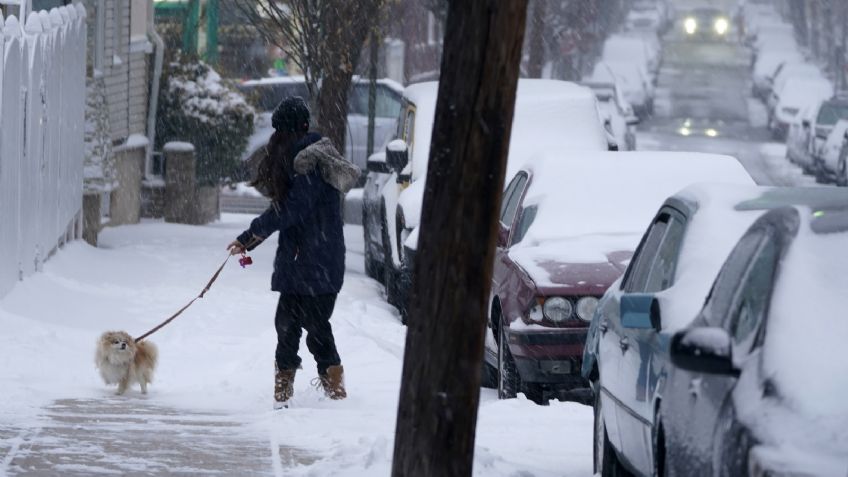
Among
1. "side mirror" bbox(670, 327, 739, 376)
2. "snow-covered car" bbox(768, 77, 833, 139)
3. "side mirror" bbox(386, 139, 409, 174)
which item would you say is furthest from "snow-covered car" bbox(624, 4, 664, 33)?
"side mirror" bbox(670, 327, 739, 376)

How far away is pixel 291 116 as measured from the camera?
9820mm

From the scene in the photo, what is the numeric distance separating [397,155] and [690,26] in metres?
82.6

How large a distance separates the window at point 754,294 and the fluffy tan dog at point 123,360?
546 cm

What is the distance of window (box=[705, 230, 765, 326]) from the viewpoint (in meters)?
5.79

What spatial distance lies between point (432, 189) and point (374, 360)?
666cm

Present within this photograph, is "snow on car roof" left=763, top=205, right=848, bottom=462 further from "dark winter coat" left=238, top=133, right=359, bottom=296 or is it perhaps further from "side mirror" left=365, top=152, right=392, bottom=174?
"side mirror" left=365, top=152, right=392, bottom=174

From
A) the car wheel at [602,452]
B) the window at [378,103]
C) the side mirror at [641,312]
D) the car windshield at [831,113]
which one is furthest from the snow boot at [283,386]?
the car windshield at [831,113]

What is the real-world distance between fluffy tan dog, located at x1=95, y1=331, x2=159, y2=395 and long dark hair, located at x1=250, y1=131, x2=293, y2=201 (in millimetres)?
1369

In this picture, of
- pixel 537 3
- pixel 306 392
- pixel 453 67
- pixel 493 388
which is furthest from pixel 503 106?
pixel 537 3

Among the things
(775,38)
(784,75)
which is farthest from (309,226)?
(775,38)

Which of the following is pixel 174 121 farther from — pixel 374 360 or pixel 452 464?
pixel 452 464

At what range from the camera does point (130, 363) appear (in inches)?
412

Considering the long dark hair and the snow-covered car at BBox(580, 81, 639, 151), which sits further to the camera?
the snow-covered car at BBox(580, 81, 639, 151)

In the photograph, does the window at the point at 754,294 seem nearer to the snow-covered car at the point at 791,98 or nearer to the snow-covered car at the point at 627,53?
the snow-covered car at the point at 791,98
